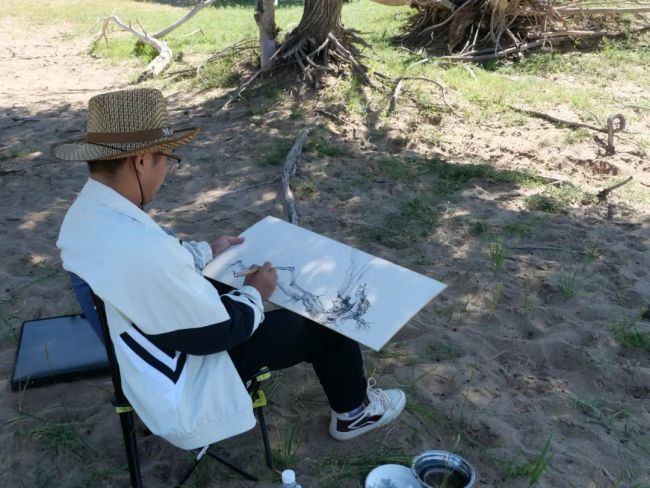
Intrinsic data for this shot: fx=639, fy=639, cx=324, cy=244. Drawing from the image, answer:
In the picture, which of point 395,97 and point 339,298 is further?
point 395,97

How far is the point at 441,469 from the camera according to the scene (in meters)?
2.37

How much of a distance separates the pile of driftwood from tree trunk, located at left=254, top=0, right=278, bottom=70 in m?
2.38

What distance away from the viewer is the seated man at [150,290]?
1.84 meters

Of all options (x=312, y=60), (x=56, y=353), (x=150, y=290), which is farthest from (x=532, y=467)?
(x=312, y=60)

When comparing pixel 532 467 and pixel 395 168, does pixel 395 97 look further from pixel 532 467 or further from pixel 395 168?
pixel 532 467

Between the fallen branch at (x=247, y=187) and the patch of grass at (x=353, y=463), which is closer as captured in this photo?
the patch of grass at (x=353, y=463)

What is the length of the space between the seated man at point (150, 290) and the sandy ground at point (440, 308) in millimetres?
601

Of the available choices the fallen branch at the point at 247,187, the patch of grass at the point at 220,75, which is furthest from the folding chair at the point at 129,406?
the patch of grass at the point at 220,75

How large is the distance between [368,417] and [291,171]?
118 inches

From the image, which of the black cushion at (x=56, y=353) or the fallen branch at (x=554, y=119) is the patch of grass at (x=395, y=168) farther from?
the black cushion at (x=56, y=353)

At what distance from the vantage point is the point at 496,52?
8547mm

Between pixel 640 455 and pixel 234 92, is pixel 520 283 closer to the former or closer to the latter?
pixel 640 455

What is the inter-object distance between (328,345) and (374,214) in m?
2.39

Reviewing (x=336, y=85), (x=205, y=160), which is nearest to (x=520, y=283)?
(x=205, y=160)
